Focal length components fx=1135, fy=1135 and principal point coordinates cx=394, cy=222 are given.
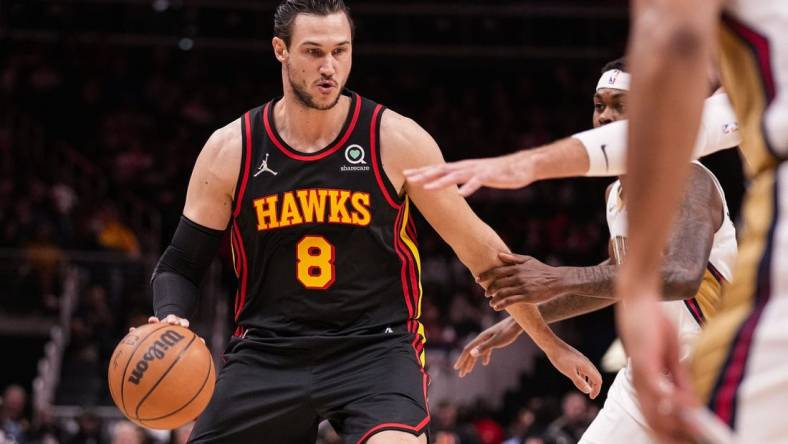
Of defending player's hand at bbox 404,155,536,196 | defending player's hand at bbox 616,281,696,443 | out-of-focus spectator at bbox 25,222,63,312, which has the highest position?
defending player's hand at bbox 404,155,536,196

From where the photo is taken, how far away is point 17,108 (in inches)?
882

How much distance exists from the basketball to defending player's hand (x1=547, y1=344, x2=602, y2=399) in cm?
156

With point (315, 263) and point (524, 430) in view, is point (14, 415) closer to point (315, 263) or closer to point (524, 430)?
point (524, 430)

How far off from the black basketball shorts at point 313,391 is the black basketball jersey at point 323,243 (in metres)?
0.09

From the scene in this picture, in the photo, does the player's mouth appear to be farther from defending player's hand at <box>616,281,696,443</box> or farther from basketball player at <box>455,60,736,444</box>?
defending player's hand at <box>616,281,696,443</box>

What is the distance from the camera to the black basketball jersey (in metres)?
4.89

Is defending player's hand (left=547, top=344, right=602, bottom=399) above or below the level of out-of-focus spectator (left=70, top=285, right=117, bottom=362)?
above

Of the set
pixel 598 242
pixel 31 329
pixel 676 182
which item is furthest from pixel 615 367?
pixel 676 182

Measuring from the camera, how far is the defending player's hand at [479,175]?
2.73 meters

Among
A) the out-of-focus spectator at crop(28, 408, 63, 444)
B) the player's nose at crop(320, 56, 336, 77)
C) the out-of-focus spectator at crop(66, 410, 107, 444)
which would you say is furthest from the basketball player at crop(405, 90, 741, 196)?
the out-of-focus spectator at crop(66, 410, 107, 444)

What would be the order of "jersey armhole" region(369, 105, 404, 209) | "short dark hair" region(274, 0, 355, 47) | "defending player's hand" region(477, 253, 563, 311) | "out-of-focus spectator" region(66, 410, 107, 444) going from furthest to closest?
"out-of-focus spectator" region(66, 410, 107, 444), "short dark hair" region(274, 0, 355, 47), "jersey armhole" region(369, 105, 404, 209), "defending player's hand" region(477, 253, 563, 311)

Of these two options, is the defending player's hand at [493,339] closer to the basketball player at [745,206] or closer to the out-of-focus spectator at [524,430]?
the basketball player at [745,206]

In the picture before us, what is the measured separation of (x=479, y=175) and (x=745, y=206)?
25.2 inches

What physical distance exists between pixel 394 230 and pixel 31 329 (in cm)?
1285
